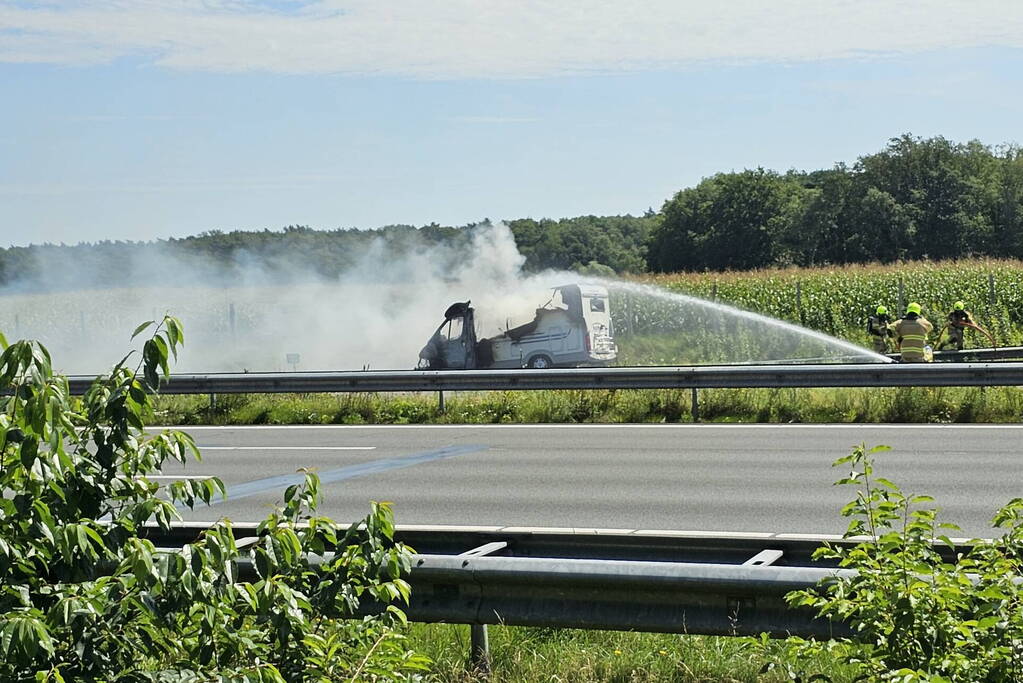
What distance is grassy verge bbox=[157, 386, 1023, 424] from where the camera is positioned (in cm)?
1814

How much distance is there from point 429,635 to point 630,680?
4.15 feet

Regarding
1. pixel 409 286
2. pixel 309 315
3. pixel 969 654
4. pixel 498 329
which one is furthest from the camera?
pixel 309 315

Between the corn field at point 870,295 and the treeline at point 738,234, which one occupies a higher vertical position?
the treeline at point 738,234

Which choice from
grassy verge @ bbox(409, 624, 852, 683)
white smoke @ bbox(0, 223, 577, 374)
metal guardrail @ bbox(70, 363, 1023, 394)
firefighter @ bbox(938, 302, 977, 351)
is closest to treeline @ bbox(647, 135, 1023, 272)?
white smoke @ bbox(0, 223, 577, 374)

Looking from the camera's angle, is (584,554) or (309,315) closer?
(584,554)

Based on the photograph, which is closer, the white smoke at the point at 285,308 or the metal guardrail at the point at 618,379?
the metal guardrail at the point at 618,379

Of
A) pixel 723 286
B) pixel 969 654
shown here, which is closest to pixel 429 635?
pixel 969 654

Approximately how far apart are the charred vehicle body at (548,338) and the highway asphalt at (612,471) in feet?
27.9

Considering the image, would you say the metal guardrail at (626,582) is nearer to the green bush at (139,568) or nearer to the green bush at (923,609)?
the green bush at (923,609)

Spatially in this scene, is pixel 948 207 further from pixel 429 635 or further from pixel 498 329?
pixel 429 635

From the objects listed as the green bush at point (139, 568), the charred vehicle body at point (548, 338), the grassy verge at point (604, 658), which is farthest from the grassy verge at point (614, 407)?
the green bush at point (139, 568)

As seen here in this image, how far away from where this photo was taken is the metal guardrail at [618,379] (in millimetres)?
17719

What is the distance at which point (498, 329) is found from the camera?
28.0 m

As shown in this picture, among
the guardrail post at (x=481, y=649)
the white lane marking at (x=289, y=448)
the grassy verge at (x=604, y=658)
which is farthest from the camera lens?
the white lane marking at (x=289, y=448)
